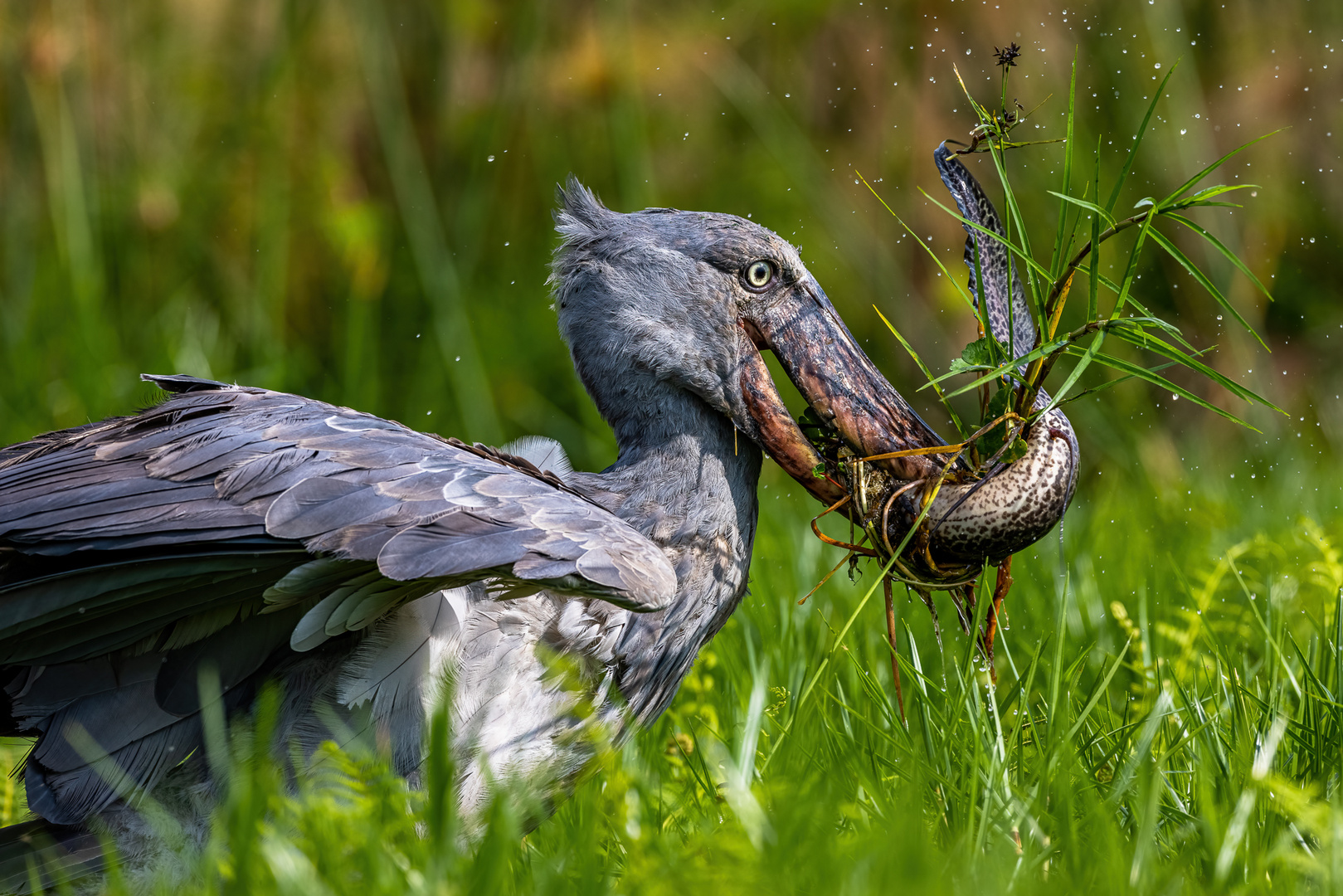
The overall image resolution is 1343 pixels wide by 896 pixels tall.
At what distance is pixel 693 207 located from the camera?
Answer: 6.21m

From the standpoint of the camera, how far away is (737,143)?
6.55 metres

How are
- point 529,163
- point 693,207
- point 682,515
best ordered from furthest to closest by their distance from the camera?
1. point 529,163
2. point 693,207
3. point 682,515

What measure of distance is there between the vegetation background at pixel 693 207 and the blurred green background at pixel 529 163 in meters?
0.02

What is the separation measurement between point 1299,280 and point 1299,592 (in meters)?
4.43

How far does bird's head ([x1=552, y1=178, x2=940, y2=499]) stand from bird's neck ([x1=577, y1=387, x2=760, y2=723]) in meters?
0.05

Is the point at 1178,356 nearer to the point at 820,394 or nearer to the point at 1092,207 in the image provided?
the point at 1092,207

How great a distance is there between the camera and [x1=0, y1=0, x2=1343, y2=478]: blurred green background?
5.37 metres

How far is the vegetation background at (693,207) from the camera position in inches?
124

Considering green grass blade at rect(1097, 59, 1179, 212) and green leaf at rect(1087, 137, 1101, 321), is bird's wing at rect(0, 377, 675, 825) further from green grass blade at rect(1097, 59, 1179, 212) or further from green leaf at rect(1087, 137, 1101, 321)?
green grass blade at rect(1097, 59, 1179, 212)

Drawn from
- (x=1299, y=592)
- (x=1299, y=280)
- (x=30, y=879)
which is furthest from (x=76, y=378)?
(x=1299, y=280)

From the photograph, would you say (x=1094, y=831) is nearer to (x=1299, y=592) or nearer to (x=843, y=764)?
(x=843, y=764)

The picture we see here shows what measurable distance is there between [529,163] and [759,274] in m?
4.02

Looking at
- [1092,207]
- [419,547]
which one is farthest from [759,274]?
[419,547]

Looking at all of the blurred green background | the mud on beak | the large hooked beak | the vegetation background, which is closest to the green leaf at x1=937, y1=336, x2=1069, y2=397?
the large hooked beak
